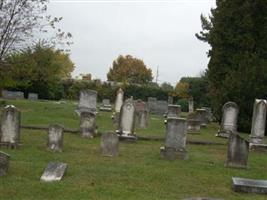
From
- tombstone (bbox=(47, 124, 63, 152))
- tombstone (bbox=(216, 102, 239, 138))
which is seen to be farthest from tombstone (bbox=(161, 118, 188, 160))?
tombstone (bbox=(216, 102, 239, 138))

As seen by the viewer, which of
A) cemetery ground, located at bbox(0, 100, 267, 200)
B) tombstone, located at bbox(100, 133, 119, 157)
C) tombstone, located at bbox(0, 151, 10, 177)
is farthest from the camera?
tombstone, located at bbox(100, 133, 119, 157)

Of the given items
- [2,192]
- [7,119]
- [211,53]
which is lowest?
[2,192]

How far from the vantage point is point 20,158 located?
1352 cm

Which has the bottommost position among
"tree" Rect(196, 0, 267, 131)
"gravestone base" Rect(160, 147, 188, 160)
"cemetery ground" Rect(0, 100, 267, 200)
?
"cemetery ground" Rect(0, 100, 267, 200)

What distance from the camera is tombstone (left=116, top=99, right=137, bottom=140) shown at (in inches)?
763

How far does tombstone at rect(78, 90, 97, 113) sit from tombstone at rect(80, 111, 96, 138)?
7519 millimetres

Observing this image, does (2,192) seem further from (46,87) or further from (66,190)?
(46,87)

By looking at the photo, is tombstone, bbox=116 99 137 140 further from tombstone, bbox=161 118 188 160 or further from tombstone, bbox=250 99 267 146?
tombstone, bbox=250 99 267 146

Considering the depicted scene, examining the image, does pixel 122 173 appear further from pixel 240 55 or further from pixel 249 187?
pixel 240 55

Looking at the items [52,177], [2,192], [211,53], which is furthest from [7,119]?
[211,53]

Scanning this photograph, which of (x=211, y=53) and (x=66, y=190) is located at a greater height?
(x=211, y=53)

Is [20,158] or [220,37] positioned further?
[220,37]

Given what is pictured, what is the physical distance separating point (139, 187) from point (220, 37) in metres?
21.6

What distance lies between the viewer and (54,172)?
11.4 meters
